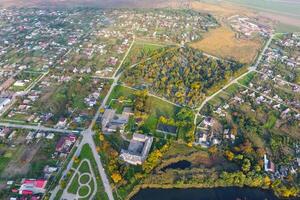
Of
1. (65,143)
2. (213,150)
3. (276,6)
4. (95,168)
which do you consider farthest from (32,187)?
(276,6)

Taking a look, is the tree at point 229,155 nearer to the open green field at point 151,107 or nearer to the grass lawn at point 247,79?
the open green field at point 151,107

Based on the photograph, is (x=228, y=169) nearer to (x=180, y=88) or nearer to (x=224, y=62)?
(x=180, y=88)

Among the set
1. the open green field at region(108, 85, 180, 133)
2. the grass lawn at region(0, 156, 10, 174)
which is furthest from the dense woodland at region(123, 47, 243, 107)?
the grass lawn at region(0, 156, 10, 174)

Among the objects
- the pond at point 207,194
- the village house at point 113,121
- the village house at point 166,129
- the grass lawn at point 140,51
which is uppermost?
the grass lawn at point 140,51

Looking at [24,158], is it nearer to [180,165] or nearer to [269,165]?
[180,165]

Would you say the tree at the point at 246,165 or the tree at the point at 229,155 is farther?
the tree at the point at 229,155

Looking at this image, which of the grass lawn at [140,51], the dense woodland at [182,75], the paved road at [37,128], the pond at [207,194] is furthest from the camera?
the grass lawn at [140,51]

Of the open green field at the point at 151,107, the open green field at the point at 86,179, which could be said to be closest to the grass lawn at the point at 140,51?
the open green field at the point at 151,107
